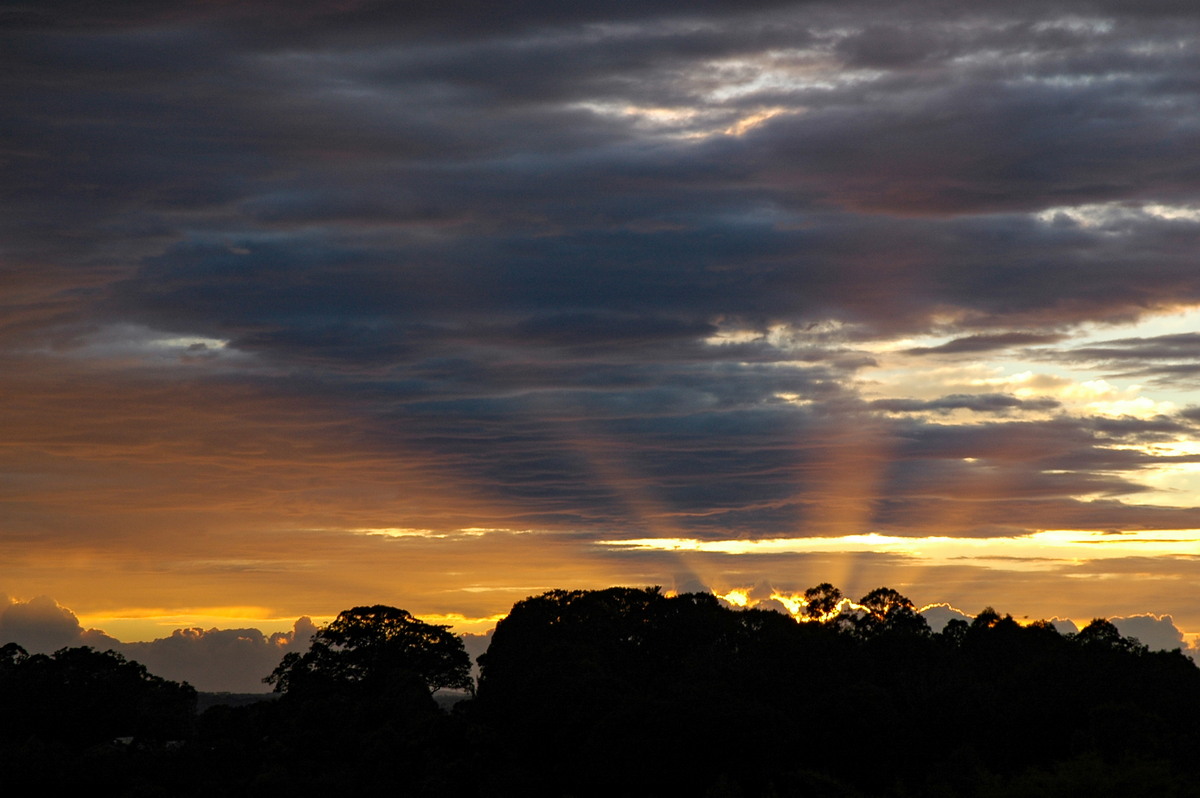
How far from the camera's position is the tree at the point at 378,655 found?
13188 cm

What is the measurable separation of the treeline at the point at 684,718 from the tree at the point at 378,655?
370cm

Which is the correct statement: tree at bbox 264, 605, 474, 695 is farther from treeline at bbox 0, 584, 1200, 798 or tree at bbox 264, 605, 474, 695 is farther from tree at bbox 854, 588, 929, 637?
tree at bbox 854, 588, 929, 637

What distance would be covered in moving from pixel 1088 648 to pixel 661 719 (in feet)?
134

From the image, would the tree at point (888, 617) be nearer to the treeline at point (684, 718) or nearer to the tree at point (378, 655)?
the treeline at point (684, 718)

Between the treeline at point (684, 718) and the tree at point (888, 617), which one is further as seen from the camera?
the tree at point (888, 617)

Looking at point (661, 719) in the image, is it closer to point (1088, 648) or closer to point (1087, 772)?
point (1087, 772)

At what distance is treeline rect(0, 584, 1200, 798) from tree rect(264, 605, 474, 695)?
3.70m

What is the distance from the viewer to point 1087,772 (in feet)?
189

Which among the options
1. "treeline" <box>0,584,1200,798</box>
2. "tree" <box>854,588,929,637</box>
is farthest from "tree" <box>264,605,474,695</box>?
"tree" <box>854,588,929,637</box>

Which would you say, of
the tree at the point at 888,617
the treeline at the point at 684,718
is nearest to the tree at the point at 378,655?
the treeline at the point at 684,718

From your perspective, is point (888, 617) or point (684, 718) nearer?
point (684, 718)

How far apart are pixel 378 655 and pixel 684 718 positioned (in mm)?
57341

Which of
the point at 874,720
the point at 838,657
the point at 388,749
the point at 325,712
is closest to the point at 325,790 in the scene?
the point at 388,749

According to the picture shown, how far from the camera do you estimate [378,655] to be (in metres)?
133
